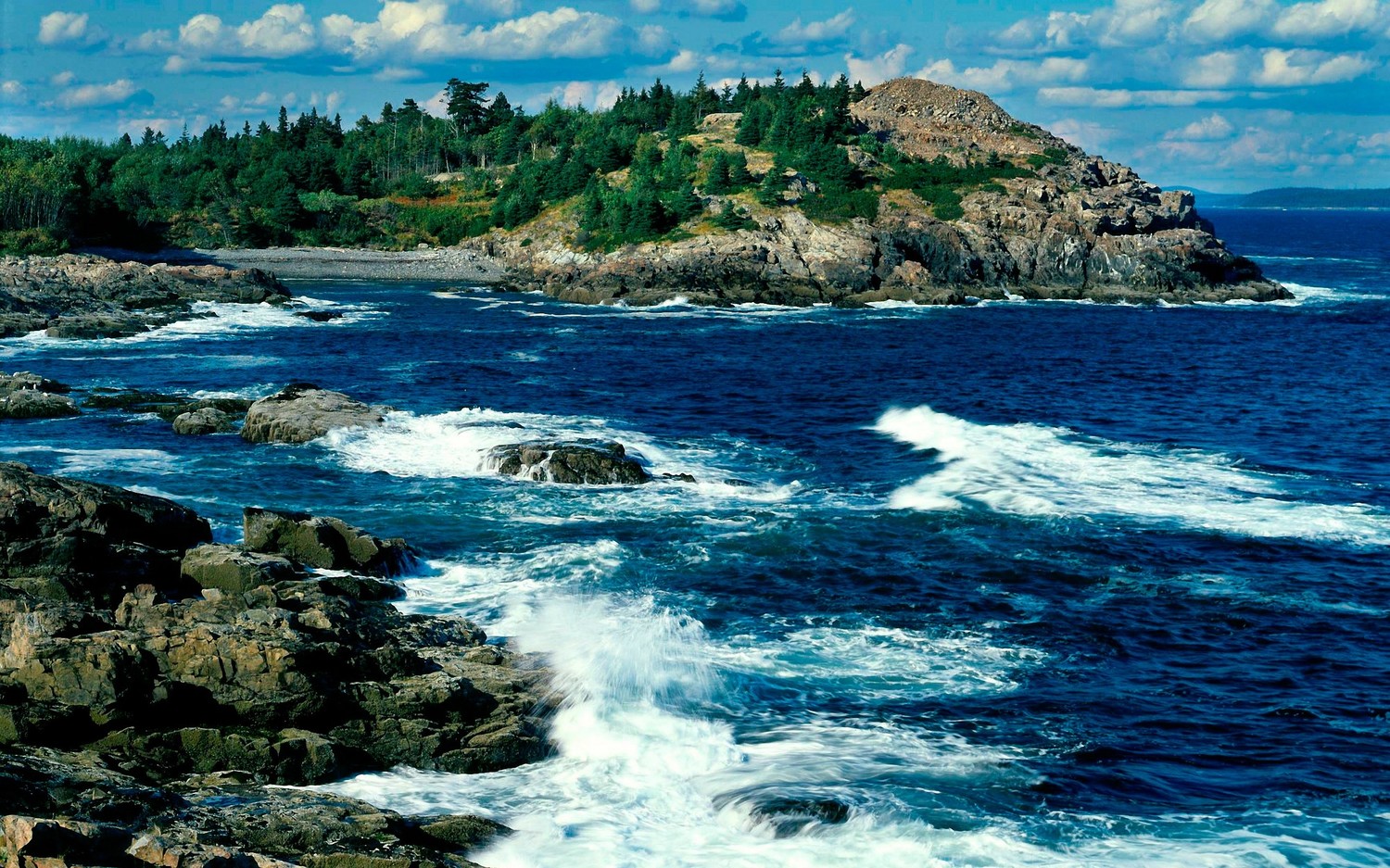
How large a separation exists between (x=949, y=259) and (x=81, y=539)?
102 meters

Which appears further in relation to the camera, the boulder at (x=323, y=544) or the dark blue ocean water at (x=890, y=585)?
the boulder at (x=323, y=544)

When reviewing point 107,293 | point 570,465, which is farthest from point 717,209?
point 570,465

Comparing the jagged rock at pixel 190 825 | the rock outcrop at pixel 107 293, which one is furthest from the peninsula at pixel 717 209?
the jagged rock at pixel 190 825

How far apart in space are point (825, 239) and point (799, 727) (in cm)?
10182

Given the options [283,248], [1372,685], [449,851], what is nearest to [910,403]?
[1372,685]

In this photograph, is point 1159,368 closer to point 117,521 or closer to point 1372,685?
point 1372,685

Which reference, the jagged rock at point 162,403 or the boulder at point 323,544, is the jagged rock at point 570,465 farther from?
the jagged rock at point 162,403

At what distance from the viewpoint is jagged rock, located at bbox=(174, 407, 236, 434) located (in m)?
53.2

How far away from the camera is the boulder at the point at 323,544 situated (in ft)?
112

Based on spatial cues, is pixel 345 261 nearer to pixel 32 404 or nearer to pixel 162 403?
pixel 162 403

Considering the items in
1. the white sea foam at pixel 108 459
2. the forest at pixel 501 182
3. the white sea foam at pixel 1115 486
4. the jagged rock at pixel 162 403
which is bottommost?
the white sea foam at pixel 1115 486

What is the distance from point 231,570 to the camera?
30.8m

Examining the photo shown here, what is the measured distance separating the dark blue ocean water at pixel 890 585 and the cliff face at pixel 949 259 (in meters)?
42.3

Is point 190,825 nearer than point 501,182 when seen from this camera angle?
Yes
